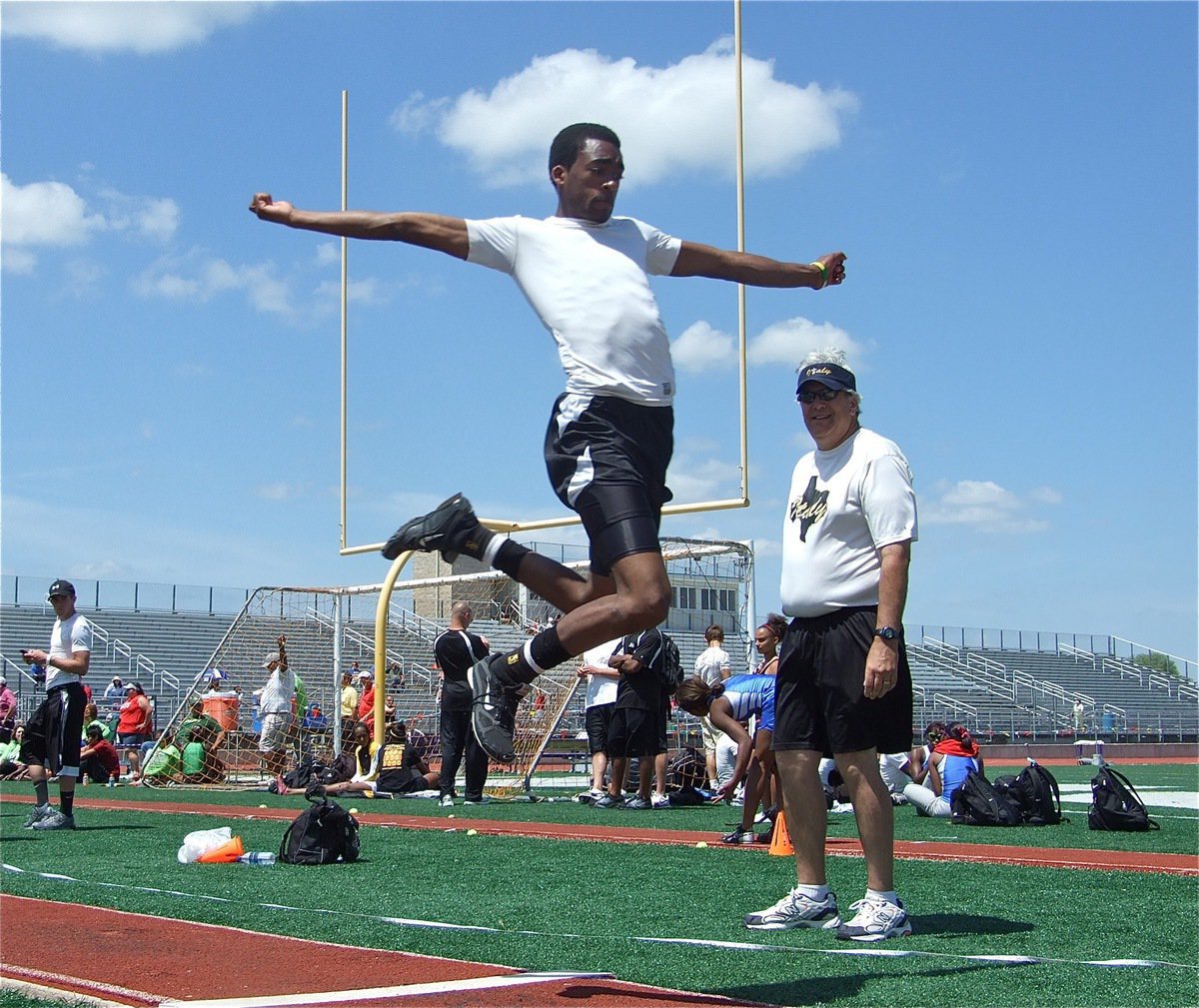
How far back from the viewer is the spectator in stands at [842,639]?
550cm

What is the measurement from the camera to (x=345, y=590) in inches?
809

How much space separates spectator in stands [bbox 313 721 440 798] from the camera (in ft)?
50.9

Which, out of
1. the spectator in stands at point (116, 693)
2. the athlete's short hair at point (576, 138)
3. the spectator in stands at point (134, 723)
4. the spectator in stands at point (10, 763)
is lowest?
the spectator in stands at point (10, 763)

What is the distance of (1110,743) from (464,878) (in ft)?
111

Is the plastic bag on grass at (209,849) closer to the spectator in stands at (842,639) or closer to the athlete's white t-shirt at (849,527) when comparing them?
the spectator in stands at (842,639)

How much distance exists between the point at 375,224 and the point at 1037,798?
8.24m

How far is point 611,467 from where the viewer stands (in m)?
4.73

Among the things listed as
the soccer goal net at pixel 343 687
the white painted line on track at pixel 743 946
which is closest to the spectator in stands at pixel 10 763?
the soccer goal net at pixel 343 687

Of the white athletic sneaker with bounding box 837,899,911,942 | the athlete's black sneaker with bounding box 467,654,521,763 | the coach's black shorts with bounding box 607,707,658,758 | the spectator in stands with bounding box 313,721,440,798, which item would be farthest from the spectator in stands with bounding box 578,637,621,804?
the athlete's black sneaker with bounding box 467,654,521,763

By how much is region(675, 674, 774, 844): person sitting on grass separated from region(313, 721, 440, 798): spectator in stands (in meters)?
6.09

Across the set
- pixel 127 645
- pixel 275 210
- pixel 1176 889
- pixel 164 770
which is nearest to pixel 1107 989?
pixel 1176 889

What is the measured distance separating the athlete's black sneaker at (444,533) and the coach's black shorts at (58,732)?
6.77 meters

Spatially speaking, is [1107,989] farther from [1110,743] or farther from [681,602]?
[1110,743]

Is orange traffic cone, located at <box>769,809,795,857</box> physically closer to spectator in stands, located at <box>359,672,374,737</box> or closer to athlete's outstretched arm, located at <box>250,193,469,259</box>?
athlete's outstretched arm, located at <box>250,193,469,259</box>
